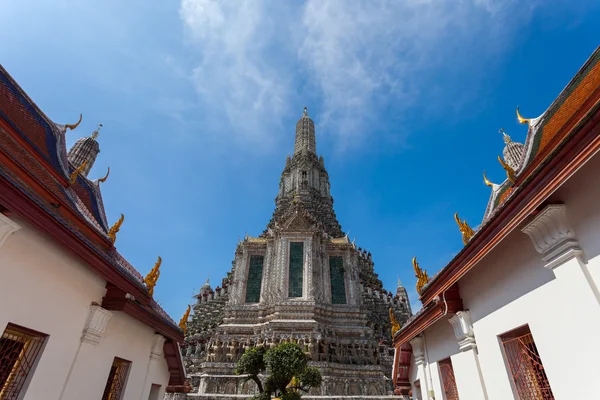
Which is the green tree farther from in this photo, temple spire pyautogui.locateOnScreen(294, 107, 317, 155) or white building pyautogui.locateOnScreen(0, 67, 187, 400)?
temple spire pyautogui.locateOnScreen(294, 107, 317, 155)

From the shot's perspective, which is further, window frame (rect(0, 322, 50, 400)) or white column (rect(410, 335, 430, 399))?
white column (rect(410, 335, 430, 399))

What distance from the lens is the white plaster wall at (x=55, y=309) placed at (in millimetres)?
4930

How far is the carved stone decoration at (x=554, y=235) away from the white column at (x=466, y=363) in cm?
254

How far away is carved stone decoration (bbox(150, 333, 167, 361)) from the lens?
8.81 metres

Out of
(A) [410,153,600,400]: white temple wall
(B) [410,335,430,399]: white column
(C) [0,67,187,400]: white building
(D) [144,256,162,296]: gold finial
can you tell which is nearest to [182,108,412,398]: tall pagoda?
(B) [410,335,430,399]: white column

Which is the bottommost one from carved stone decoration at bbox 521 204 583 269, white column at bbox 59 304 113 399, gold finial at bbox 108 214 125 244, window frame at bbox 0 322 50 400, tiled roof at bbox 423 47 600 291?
window frame at bbox 0 322 50 400

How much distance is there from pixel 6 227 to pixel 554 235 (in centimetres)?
761

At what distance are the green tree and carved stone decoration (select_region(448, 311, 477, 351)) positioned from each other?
6931 millimetres

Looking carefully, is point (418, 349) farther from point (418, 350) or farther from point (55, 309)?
point (55, 309)

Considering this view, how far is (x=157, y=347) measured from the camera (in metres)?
8.95

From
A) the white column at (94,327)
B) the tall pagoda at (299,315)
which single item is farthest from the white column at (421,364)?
the tall pagoda at (299,315)

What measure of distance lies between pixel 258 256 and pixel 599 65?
2816 centimetres

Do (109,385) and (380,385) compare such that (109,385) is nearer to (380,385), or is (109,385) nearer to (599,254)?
(599,254)

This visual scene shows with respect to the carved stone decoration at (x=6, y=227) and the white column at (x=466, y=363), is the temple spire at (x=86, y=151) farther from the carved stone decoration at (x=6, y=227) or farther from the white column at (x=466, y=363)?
the white column at (x=466, y=363)
